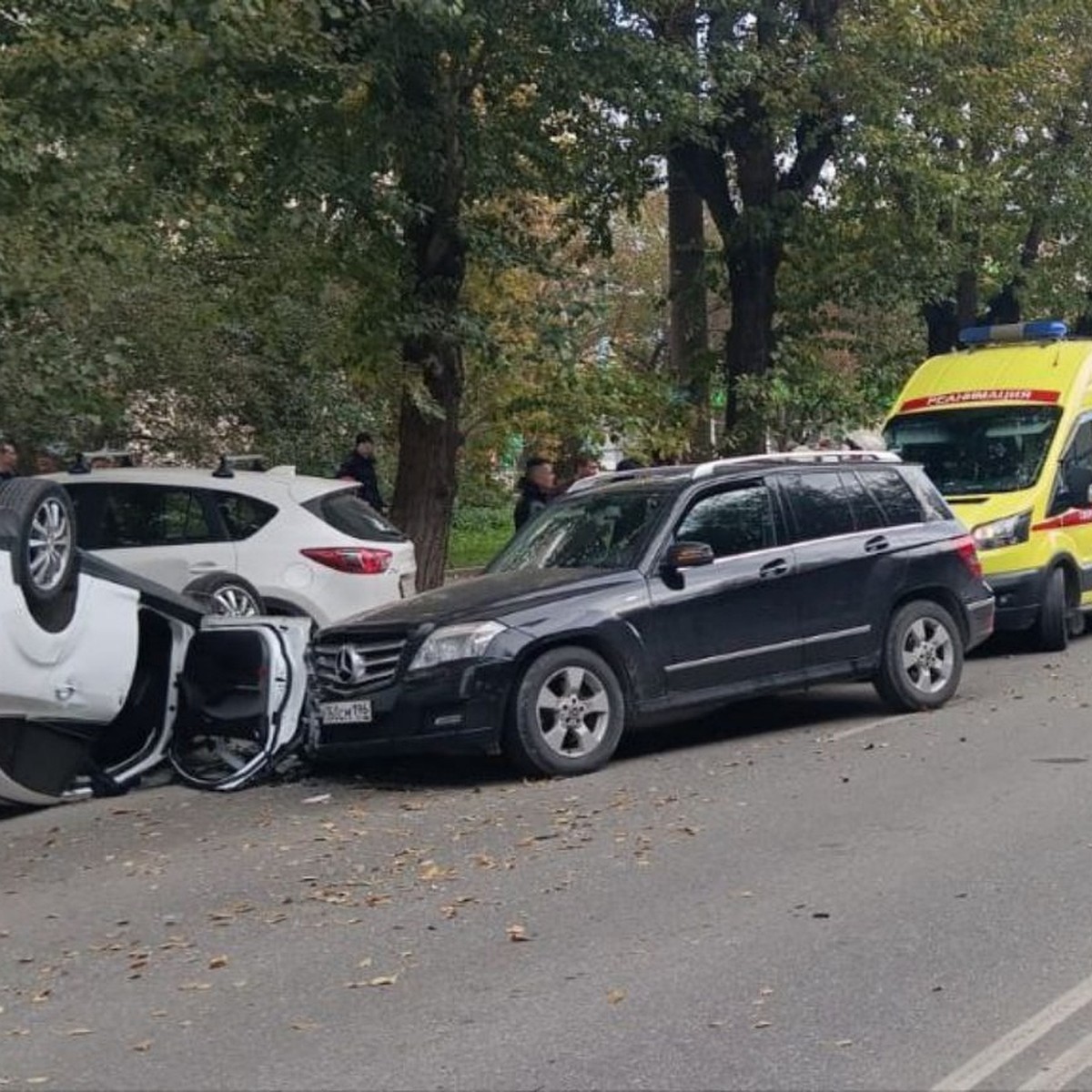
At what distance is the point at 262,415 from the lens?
67.1 ft

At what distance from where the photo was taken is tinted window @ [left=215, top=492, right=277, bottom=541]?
12.7 meters

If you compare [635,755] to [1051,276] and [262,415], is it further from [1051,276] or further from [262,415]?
[1051,276]

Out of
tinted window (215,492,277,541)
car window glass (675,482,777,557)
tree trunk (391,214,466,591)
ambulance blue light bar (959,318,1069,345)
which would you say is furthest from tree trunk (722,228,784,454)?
car window glass (675,482,777,557)

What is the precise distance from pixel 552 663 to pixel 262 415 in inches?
464

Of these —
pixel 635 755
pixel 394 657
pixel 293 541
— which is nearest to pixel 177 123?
pixel 293 541

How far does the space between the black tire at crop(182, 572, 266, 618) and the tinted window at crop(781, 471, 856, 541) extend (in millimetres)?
3847

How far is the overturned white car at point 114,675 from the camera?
28.6 feet

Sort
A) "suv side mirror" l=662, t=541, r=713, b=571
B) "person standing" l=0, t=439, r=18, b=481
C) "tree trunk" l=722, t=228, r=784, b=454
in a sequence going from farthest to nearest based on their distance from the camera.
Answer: "tree trunk" l=722, t=228, r=784, b=454 → "person standing" l=0, t=439, r=18, b=481 → "suv side mirror" l=662, t=541, r=713, b=571

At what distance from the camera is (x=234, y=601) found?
39.4ft

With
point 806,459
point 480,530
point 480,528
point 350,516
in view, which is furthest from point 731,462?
point 480,528

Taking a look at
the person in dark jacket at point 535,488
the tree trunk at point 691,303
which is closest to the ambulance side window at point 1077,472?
the person in dark jacket at point 535,488

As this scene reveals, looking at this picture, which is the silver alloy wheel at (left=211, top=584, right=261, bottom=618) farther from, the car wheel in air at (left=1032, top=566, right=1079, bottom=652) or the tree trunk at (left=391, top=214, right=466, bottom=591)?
the car wheel in air at (left=1032, top=566, right=1079, bottom=652)

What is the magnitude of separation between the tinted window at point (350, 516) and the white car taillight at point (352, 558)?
148 mm

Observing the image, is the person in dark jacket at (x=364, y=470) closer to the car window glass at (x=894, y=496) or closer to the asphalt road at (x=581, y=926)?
the car window glass at (x=894, y=496)
